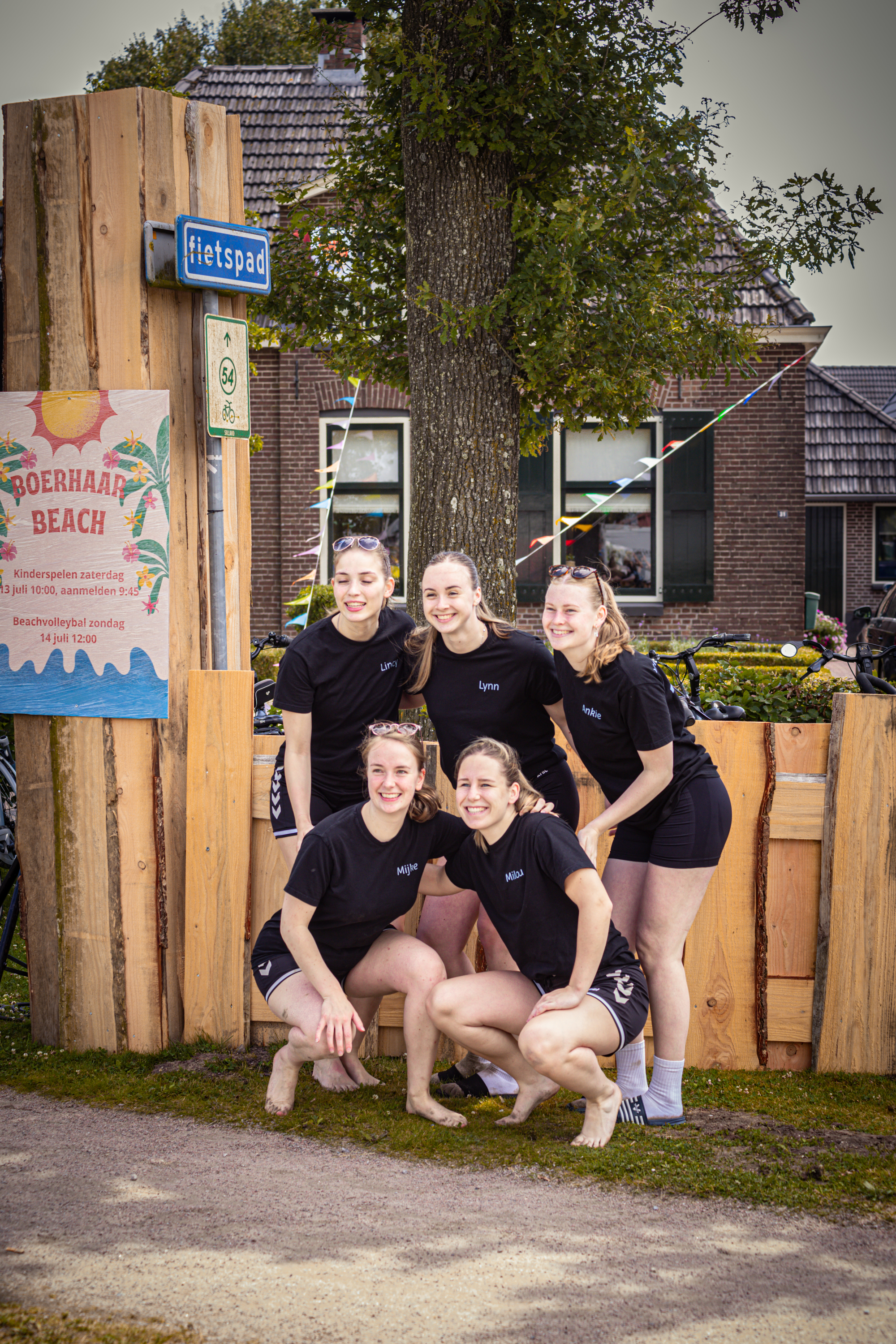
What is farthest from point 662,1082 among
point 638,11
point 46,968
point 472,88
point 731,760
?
point 638,11

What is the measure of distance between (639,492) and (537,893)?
12.1 metres

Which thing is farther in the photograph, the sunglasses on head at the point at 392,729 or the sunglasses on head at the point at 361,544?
the sunglasses on head at the point at 361,544

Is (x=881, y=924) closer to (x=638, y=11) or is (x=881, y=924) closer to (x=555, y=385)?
(x=555, y=385)

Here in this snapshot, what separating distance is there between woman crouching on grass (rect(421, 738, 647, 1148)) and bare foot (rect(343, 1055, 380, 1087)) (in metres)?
0.51

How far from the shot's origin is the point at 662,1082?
11.2ft

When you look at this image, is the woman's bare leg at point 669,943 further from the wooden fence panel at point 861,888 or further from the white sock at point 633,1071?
the wooden fence panel at point 861,888

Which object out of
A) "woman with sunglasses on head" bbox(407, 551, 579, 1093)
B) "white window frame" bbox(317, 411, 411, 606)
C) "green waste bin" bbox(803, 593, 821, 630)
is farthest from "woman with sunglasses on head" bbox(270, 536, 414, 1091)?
"green waste bin" bbox(803, 593, 821, 630)

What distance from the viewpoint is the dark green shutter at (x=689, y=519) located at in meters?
14.5

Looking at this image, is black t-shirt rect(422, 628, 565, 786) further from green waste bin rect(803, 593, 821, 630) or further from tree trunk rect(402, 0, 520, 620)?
green waste bin rect(803, 593, 821, 630)

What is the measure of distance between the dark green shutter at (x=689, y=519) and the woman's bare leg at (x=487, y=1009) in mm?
11727

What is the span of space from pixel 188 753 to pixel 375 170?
4.12 m

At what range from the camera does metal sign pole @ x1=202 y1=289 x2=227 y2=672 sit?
4.08 metres

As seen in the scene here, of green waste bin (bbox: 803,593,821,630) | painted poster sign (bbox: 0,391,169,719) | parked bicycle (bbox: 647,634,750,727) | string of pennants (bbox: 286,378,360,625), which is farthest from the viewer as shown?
green waste bin (bbox: 803,593,821,630)

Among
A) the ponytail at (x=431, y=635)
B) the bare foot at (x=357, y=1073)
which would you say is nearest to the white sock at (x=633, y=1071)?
the bare foot at (x=357, y=1073)
